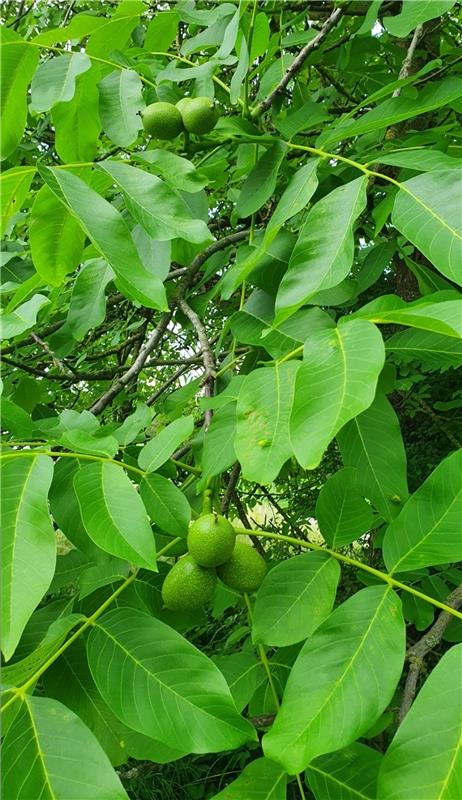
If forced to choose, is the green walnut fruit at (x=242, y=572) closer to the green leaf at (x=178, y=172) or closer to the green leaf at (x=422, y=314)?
the green leaf at (x=422, y=314)

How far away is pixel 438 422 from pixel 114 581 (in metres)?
2.01

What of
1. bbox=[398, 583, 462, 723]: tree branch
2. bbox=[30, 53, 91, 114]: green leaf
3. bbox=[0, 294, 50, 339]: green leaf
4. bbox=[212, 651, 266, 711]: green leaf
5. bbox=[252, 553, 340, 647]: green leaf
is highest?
bbox=[30, 53, 91, 114]: green leaf

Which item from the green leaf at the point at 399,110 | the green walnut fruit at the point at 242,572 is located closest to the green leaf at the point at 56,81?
the green leaf at the point at 399,110

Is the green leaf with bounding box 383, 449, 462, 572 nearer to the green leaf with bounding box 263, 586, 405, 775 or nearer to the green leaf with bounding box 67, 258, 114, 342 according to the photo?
the green leaf with bounding box 263, 586, 405, 775

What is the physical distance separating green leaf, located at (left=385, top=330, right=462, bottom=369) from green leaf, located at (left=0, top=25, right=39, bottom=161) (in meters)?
0.65

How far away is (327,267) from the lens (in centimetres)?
89

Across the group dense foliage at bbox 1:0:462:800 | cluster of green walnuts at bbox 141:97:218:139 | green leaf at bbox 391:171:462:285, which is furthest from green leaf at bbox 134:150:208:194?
green leaf at bbox 391:171:462:285

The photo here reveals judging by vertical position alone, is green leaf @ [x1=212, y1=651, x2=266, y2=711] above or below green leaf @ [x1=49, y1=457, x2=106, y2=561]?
below

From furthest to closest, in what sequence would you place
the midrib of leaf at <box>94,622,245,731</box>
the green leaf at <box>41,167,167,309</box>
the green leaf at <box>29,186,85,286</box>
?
1. the green leaf at <box>29,186,85,286</box>
2. the green leaf at <box>41,167,167,309</box>
3. the midrib of leaf at <box>94,622,245,731</box>

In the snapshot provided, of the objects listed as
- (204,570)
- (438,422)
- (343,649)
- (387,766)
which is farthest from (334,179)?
(438,422)

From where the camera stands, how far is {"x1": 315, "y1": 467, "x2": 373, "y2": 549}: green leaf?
37.0 inches

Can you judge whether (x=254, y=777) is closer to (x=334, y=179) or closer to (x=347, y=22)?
(x=334, y=179)

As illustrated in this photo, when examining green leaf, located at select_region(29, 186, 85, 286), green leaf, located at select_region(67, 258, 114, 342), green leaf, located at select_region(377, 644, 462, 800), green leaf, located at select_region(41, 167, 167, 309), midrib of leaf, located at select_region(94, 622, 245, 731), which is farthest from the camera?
green leaf, located at select_region(67, 258, 114, 342)

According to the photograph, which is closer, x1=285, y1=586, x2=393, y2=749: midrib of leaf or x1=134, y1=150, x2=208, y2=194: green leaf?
x1=285, y1=586, x2=393, y2=749: midrib of leaf
